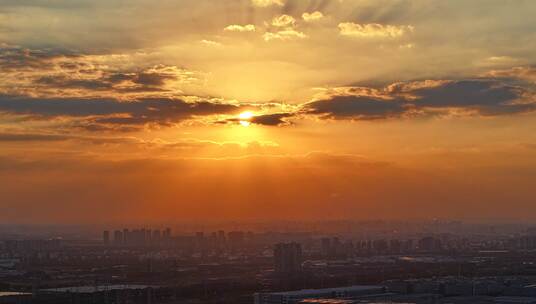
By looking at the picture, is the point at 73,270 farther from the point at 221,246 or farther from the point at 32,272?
the point at 221,246

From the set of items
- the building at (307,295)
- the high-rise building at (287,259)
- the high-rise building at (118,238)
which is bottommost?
the building at (307,295)

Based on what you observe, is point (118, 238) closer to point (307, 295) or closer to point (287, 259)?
point (287, 259)

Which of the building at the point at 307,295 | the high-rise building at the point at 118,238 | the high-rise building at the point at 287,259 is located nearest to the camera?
the building at the point at 307,295

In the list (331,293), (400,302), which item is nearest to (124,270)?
(331,293)

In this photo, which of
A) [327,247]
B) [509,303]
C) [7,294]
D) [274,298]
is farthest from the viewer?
[327,247]

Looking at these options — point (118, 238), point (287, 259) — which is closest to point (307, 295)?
point (287, 259)

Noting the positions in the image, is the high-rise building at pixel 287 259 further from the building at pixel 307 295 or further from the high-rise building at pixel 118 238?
the high-rise building at pixel 118 238

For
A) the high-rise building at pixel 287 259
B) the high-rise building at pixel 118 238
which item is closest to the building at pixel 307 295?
the high-rise building at pixel 287 259

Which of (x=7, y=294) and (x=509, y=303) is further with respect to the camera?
(x=7, y=294)

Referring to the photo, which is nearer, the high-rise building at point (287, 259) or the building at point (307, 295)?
the building at point (307, 295)
